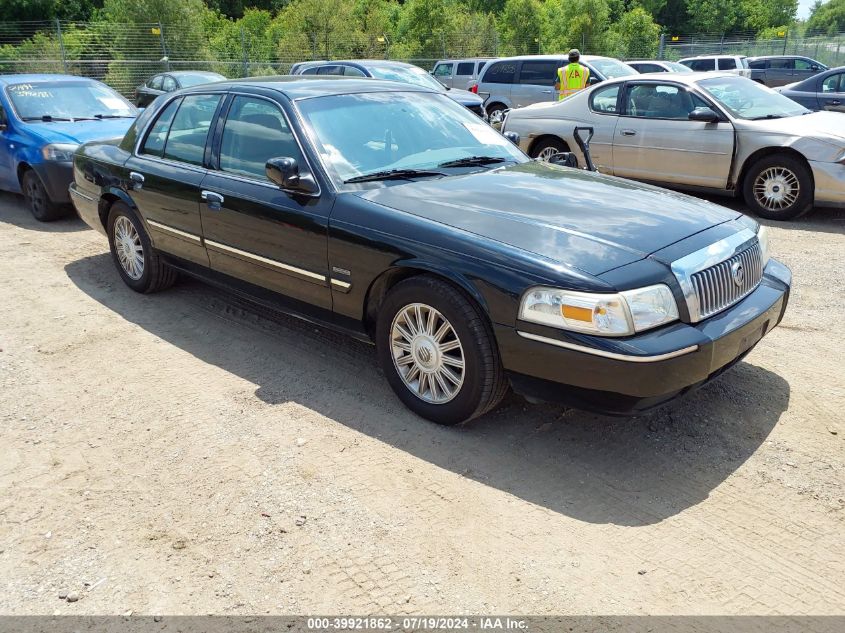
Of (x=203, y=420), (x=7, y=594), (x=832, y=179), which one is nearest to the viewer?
(x=7, y=594)

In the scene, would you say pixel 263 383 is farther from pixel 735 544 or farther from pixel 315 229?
pixel 735 544

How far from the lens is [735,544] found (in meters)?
3.03

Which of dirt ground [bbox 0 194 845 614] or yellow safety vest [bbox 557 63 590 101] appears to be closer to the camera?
dirt ground [bbox 0 194 845 614]

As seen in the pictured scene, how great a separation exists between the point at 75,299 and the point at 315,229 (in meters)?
2.99

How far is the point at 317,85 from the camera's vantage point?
4.94 metres

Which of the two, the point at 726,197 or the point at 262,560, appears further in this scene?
the point at 726,197

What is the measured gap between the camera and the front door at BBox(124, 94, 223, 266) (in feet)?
16.8

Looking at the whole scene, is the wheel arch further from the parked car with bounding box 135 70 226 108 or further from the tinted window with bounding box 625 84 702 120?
the parked car with bounding box 135 70 226 108

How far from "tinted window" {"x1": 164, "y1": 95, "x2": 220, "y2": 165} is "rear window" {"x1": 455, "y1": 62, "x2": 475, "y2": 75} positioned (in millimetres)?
17379

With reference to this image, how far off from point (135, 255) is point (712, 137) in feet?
20.8

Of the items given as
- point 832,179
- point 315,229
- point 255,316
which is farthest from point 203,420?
point 832,179

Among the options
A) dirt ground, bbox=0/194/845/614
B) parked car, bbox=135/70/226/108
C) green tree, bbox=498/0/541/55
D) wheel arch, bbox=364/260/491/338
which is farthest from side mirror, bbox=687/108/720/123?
green tree, bbox=498/0/541/55

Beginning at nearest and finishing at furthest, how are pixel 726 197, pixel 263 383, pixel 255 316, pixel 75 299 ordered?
1. pixel 263 383
2. pixel 255 316
3. pixel 75 299
4. pixel 726 197

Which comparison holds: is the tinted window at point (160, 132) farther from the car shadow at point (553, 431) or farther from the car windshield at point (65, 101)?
the car windshield at point (65, 101)
